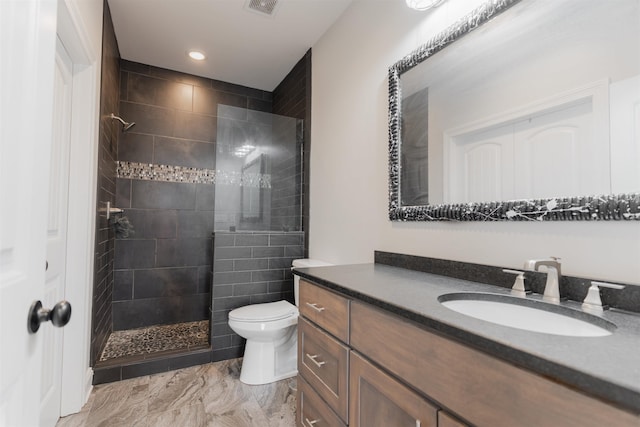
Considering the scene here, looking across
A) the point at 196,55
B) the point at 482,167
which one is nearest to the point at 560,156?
the point at 482,167

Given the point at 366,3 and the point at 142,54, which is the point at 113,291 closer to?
the point at 142,54

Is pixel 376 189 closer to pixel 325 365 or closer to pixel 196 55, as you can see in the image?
pixel 325 365

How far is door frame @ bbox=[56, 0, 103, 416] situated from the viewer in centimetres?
175

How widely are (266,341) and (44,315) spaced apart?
5.37ft

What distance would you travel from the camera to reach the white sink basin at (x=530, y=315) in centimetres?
81

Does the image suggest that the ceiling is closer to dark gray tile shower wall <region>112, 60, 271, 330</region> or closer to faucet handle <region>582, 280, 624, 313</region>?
dark gray tile shower wall <region>112, 60, 271, 330</region>

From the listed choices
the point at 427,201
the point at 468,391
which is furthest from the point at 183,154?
the point at 468,391

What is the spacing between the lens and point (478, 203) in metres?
1.26

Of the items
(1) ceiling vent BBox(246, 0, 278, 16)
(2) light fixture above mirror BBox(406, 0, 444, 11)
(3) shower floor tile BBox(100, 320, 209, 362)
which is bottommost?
(3) shower floor tile BBox(100, 320, 209, 362)

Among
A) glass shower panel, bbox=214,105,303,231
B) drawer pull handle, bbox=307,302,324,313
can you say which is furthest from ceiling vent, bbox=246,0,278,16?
Answer: drawer pull handle, bbox=307,302,324,313

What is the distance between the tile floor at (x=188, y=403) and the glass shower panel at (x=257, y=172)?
116 centimetres

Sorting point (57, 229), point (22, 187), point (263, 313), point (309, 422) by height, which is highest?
point (22, 187)

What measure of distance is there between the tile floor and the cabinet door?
35.3 inches

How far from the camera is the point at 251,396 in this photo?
196cm
